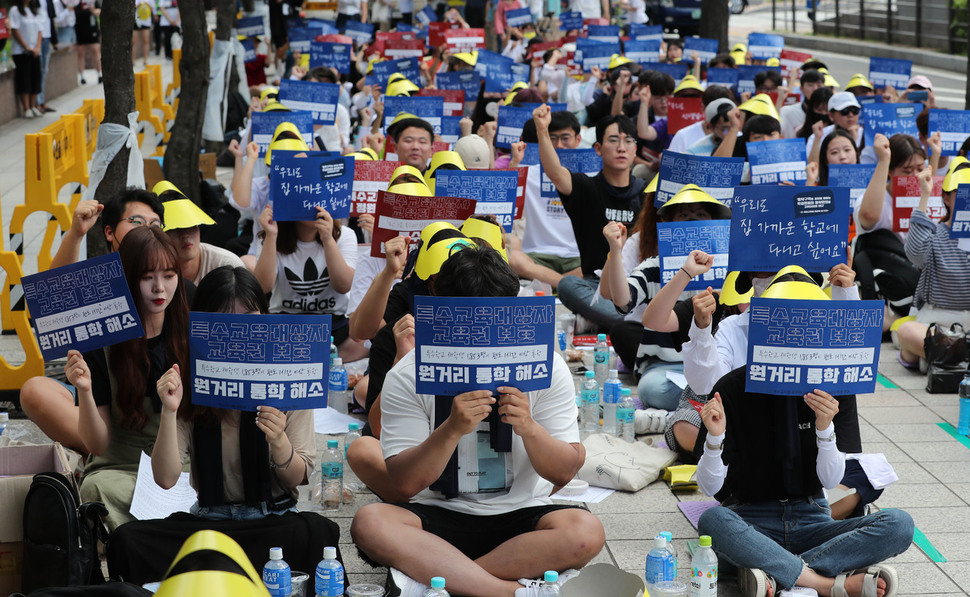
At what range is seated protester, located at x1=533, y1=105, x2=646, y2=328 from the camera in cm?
928

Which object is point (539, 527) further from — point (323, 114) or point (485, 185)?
point (323, 114)

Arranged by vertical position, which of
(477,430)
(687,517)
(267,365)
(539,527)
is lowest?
(687,517)

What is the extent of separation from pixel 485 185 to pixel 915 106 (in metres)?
5.52

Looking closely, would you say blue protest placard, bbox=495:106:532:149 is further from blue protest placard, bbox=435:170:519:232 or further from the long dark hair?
the long dark hair

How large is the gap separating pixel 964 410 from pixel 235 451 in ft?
15.3

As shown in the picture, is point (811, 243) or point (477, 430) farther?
point (811, 243)

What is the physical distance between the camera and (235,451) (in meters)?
4.92

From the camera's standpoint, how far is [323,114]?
1212 cm

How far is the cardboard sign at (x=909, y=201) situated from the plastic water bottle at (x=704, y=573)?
195 inches

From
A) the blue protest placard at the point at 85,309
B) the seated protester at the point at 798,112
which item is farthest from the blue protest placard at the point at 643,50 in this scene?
the blue protest placard at the point at 85,309

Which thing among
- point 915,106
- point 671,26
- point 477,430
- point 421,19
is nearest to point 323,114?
point 915,106

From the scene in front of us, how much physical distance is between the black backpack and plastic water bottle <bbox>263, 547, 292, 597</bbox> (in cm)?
67

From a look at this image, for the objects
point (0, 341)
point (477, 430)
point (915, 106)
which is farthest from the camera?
point (915, 106)

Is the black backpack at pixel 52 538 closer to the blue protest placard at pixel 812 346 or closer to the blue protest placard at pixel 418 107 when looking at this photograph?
the blue protest placard at pixel 812 346
